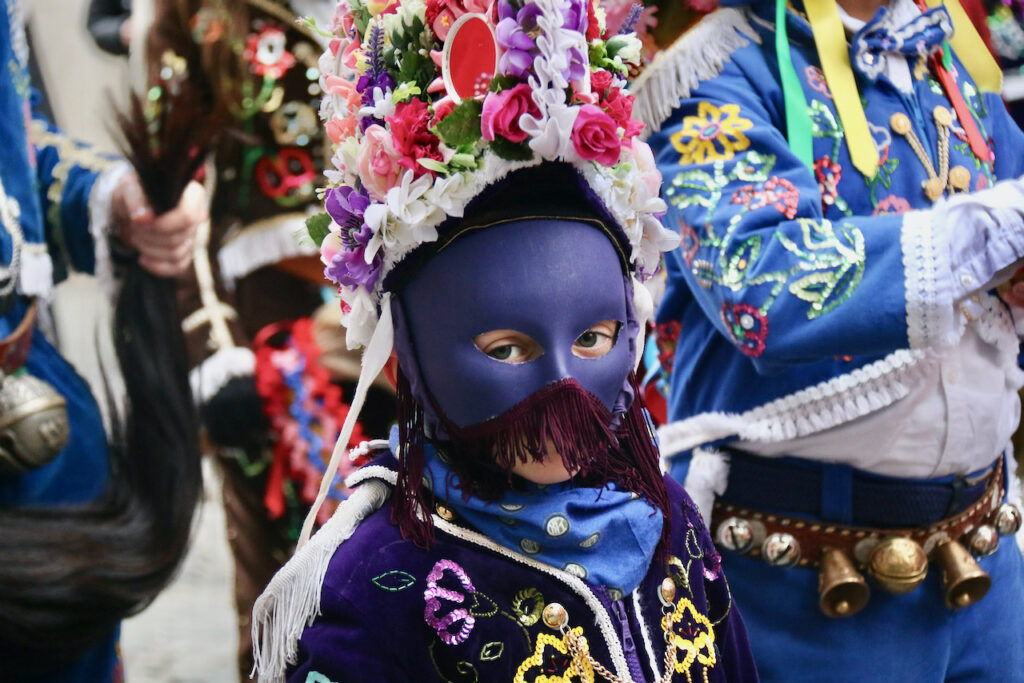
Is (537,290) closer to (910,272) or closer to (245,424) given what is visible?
(910,272)

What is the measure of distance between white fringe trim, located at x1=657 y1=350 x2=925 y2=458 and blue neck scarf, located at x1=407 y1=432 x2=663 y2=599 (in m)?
0.46

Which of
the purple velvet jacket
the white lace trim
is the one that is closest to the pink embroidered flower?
the purple velvet jacket

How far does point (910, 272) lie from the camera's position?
1549mm

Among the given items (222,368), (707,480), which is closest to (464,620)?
(707,480)

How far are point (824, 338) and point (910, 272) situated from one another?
14 cm

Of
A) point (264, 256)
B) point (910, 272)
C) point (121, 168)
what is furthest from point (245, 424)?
point (910, 272)

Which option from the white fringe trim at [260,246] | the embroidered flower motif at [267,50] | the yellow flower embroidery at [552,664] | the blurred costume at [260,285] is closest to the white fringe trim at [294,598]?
the yellow flower embroidery at [552,664]

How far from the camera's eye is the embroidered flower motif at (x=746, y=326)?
1.62 metres

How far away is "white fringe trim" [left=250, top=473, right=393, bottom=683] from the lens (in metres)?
1.26

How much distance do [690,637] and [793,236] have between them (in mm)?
560

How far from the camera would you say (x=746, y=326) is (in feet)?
5.37

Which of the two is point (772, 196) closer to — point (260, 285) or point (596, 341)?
point (596, 341)

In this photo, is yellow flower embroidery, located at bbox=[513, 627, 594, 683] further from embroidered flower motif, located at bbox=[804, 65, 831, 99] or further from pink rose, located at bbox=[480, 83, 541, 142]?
embroidered flower motif, located at bbox=[804, 65, 831, 99]

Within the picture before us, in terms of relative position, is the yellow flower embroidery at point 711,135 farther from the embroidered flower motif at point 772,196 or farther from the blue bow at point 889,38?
the blue bow at point 889,38
